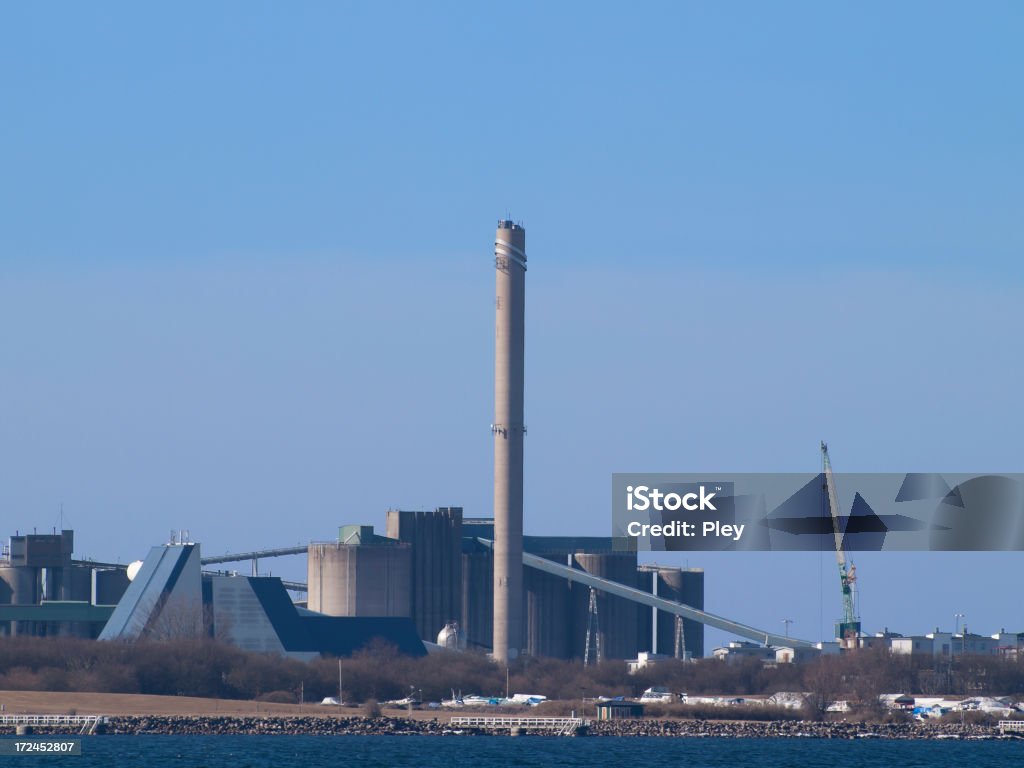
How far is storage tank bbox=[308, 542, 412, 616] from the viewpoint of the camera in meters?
157

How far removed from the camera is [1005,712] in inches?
4951

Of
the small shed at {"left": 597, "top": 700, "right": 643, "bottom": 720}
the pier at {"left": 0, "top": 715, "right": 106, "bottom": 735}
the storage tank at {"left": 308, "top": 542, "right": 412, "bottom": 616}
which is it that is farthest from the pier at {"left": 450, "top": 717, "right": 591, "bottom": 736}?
the storage tank at {"left": 308, "top": 542, "right": 412, "bottom": 616}

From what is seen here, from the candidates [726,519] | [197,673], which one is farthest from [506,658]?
[726,519]

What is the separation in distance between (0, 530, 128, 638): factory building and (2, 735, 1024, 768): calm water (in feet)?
118

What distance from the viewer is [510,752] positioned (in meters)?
97.2

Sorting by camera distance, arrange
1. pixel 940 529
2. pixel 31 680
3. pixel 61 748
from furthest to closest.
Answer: pixel 31 680 < pixel 940 529 < pixel 61 748

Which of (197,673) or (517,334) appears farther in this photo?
(517,334)

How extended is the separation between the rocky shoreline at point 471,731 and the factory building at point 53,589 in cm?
3154

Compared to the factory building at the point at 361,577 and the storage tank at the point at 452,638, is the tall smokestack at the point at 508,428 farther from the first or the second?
the factory building at the point at 361,577

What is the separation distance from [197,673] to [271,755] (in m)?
36.4

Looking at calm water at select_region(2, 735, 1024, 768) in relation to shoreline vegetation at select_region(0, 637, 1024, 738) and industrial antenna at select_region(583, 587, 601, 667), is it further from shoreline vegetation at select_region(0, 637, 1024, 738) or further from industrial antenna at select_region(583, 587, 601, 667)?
industrial antenna at select_region(583, 587, 601, 667)

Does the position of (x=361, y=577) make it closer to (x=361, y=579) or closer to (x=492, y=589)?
(x=361, y=579)

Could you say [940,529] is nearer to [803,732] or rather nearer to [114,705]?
[803,732]

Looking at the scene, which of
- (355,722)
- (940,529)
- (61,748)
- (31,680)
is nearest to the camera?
(61,748)
